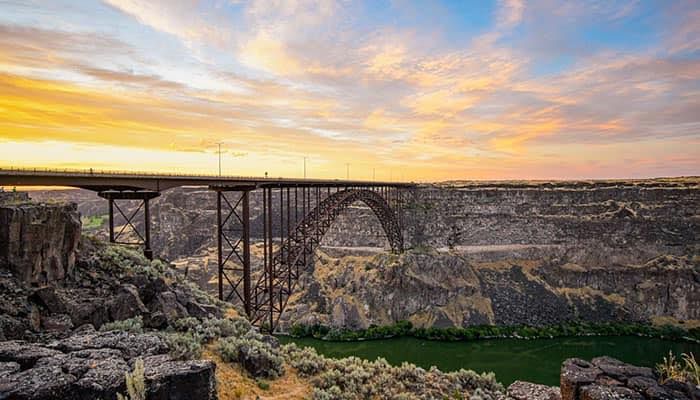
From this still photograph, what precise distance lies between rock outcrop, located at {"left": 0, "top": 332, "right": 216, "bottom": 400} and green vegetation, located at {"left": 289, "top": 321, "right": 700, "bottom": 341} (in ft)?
110

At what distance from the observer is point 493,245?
173 ft

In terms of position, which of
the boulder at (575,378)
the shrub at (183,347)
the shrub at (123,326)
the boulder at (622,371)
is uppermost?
the shrub at (123,326)

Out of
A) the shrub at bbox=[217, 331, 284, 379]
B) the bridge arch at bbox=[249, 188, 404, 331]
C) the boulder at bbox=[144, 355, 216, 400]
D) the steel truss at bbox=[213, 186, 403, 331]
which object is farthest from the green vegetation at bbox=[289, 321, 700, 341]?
the boulder at bbox=[144, 355, 216, 400]

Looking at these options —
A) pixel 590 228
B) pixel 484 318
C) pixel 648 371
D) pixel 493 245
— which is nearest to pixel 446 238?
pixel 493 245

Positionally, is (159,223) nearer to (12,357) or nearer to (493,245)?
(493,245)

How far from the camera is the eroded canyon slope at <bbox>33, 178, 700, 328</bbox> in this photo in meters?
42.9

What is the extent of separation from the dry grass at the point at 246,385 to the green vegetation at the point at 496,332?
96.1 feet

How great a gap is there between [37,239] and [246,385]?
6739 millimetres

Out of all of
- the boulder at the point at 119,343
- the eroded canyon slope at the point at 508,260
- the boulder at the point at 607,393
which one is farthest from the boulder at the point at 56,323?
Answer: the eroded canyon slope at the point at 508,260

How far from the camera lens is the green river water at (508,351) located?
1328 inches

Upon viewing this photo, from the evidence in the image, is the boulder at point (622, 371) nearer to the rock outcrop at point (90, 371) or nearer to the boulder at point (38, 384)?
the rock outcrop at point (90, 371)

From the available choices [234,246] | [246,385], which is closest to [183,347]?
[246,385]

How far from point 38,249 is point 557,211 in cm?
6116

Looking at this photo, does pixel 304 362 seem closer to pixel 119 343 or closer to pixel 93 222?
pixel 119 343
